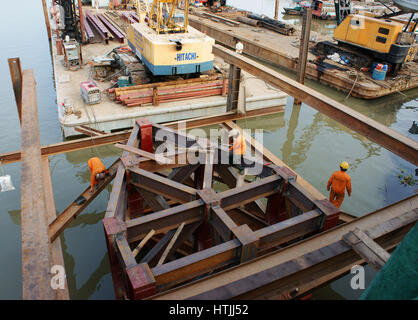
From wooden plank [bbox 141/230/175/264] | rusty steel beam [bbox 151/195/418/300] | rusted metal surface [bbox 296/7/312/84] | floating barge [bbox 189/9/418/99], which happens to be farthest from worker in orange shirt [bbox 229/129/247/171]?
floating barge [bbox 189/9/418/99]

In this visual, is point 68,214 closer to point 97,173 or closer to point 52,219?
point 52,219

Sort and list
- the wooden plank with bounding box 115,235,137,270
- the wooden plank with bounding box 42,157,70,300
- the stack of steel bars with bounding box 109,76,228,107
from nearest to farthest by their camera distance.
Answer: the wooden plank with bounding box 42,157,70,300
the wooden plank with bounding box 115,235,137,270
the stack of steel bars with bounding box 109,76,228,107

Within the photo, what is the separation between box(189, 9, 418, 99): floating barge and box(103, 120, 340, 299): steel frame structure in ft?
46.1

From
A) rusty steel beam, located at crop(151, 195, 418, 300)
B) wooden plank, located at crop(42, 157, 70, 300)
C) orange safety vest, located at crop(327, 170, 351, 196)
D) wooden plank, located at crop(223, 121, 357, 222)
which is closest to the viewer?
rusty steel beam, located at crop(151, 195, 418, 300)

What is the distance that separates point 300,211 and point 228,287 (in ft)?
11.8

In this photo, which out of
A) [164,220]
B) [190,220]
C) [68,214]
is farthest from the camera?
[68,214]

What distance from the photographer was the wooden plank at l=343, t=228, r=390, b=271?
291 cm

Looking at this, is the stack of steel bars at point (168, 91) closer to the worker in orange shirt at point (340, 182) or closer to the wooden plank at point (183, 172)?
the wooden plank at point (183, 172)

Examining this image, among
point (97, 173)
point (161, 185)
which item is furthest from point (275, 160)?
point (97, 173)

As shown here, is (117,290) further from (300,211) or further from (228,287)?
(300,211)

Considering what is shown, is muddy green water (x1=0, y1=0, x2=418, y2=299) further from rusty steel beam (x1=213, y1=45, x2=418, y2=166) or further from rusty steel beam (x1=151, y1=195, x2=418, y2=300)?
rusty steel beam (x1=151, y1=195, x2=418, y2=300)

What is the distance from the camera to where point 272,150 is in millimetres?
14195

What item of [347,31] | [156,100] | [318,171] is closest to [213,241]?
[318,171]

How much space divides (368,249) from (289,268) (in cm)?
77
